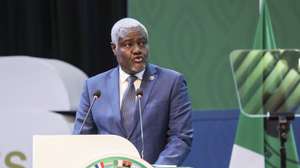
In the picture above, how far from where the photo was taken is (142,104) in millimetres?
3842

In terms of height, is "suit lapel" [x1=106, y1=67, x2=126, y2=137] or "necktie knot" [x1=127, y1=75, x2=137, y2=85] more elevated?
"necktie knot" [x1=127, y1=75, x2=137, y2=85]

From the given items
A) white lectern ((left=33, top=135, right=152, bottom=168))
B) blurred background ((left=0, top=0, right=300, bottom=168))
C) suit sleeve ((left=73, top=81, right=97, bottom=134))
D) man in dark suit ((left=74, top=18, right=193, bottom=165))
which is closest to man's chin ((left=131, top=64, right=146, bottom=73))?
man in dark suit ((left=74, top=18, right=193, bottom=165))

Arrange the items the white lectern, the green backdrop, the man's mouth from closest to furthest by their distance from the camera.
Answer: the white lectern
the man's mouth
the green backdrop

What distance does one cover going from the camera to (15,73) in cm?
523

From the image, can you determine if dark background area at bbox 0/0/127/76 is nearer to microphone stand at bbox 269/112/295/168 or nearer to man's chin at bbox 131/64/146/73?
man's chin at bbox 131/64/146/73

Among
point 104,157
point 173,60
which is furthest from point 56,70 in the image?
point 104,157

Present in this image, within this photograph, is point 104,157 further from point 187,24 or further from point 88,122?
point 187,24

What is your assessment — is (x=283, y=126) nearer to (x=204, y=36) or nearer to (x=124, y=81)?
(x=124, y=81)

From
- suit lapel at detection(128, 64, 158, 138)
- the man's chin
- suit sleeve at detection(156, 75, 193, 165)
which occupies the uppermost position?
the man's chin

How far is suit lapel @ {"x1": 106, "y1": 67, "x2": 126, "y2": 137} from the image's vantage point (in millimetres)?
3812

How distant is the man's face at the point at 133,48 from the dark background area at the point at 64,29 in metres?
1.85

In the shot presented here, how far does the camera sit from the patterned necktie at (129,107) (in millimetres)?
3805

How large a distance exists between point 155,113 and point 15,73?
1673 mm

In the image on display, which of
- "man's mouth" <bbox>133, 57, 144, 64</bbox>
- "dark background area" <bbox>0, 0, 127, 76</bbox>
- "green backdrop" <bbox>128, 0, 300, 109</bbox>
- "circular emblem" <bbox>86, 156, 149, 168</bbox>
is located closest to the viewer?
"circular emblem" <bbox>86, 156, 149, 168</bbox>
